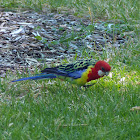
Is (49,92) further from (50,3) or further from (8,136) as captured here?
(50,3)

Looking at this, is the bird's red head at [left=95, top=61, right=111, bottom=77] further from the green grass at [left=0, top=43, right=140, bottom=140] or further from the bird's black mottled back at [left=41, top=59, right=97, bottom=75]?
the green grass at [left=0, top=43, right=140, bottom=140]

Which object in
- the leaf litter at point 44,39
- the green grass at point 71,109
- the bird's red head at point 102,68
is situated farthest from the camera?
the leaf litter at point 44,39

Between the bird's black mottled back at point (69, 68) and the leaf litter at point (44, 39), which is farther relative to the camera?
the leaf litter at point (44, 39)

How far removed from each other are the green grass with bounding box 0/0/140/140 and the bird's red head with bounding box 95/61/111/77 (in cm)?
26

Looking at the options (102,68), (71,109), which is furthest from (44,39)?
(71,109)

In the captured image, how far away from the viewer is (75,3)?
24.9 ft

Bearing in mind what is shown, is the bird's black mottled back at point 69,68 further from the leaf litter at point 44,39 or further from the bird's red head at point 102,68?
the leaf litter at point 44,39

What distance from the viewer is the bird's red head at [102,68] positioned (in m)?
3.90

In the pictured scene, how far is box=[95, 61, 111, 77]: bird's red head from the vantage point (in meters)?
3.90

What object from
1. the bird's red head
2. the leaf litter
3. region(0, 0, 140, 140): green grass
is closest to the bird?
the bird's red head

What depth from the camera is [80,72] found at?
159 inches

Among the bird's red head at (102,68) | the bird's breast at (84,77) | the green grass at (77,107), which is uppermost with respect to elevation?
the bird's red head at (102,68)

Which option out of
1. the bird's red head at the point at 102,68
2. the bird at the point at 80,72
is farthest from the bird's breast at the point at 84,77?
the bird's red head at the point at 102,68

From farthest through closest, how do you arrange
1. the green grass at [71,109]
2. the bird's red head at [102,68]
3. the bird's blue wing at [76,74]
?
1. the bird's blue wing at [76,74]
2. the bird's red head at [102,68]
3. the green grass at [71,109]
